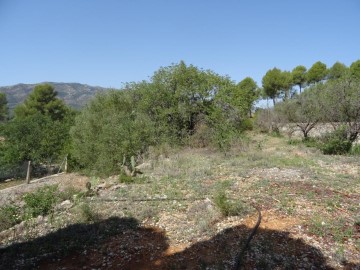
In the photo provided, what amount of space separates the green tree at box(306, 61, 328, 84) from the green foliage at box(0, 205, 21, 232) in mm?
40190

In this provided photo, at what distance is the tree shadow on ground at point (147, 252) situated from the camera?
17.2 feet

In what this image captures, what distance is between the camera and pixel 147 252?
572cm

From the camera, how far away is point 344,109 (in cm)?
1712

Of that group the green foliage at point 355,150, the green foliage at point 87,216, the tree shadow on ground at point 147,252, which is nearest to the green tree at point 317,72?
the green foliage at point 355,150

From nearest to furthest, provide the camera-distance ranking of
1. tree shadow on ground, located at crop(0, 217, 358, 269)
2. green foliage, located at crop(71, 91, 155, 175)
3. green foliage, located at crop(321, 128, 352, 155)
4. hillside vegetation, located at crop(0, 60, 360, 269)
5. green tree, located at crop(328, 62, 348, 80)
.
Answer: tree shadow on ground, located at crop(0, 217, 358, 269) < hillside vegetation, located at crop(0, 60, 360, 269) < green foliage, located at crop(321, 128, 352, 155) < green foliage, located at crop(71, 91, 155, 175) < green tree, located at crop(328, 62, 348, 80)

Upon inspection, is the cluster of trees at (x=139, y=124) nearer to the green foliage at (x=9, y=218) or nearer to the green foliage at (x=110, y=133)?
the green foliage at (x=110, y=133)

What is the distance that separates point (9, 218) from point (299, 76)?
1615 inches

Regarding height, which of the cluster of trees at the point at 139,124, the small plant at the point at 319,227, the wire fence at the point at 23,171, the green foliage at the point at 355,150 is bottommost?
the wire fence at the point at 23,171

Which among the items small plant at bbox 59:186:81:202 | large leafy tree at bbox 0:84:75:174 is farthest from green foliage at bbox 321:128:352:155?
large leafy tree at bbox 0:84:75:174

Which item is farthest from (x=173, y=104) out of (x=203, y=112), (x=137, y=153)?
(x=137, y=153)

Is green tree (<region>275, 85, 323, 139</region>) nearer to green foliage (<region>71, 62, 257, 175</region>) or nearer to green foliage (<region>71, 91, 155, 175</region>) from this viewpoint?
green foliage (<region>71, 62, 257, 175</region>)

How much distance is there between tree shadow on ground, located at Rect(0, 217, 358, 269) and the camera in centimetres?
525

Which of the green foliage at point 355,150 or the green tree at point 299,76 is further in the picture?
the green tree at point 299,76

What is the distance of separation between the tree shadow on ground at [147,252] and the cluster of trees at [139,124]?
8.77 metres
